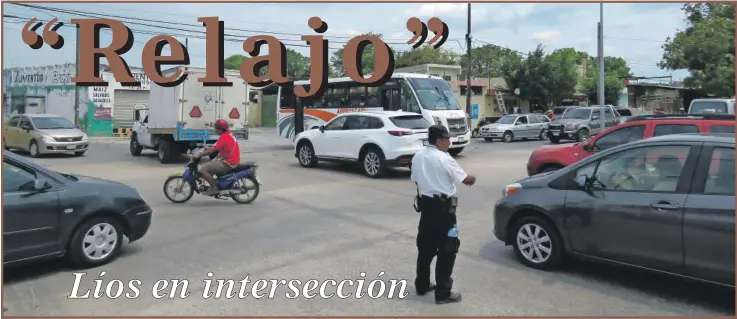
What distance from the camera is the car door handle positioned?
16.4 ft

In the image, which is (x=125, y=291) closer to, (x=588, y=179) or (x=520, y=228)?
(x=520, y=228)

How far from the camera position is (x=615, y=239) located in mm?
5406

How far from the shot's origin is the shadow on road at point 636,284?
16.9 feet

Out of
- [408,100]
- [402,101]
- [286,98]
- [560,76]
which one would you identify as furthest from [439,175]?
[560,76]

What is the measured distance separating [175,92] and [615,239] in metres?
13.8

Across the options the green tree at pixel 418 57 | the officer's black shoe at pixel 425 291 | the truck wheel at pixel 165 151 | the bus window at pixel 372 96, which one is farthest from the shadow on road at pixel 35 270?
the green tree at pixel 418 57

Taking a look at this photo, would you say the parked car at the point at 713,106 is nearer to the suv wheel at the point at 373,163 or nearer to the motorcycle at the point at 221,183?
the suv wheel at the point at 373,163

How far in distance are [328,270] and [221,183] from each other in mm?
4591

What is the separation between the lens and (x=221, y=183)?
10.1m

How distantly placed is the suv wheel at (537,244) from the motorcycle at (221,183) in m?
5.41

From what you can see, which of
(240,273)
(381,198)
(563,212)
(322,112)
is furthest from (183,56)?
(563,212)

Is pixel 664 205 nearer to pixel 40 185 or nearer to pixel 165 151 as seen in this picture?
pixel 40 185

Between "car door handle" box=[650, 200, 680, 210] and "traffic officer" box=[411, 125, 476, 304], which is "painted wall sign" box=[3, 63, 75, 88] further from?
"car door handle" box=[650, 200, 680, 210]

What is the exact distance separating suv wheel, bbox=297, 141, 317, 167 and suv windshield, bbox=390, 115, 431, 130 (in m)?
2.81
